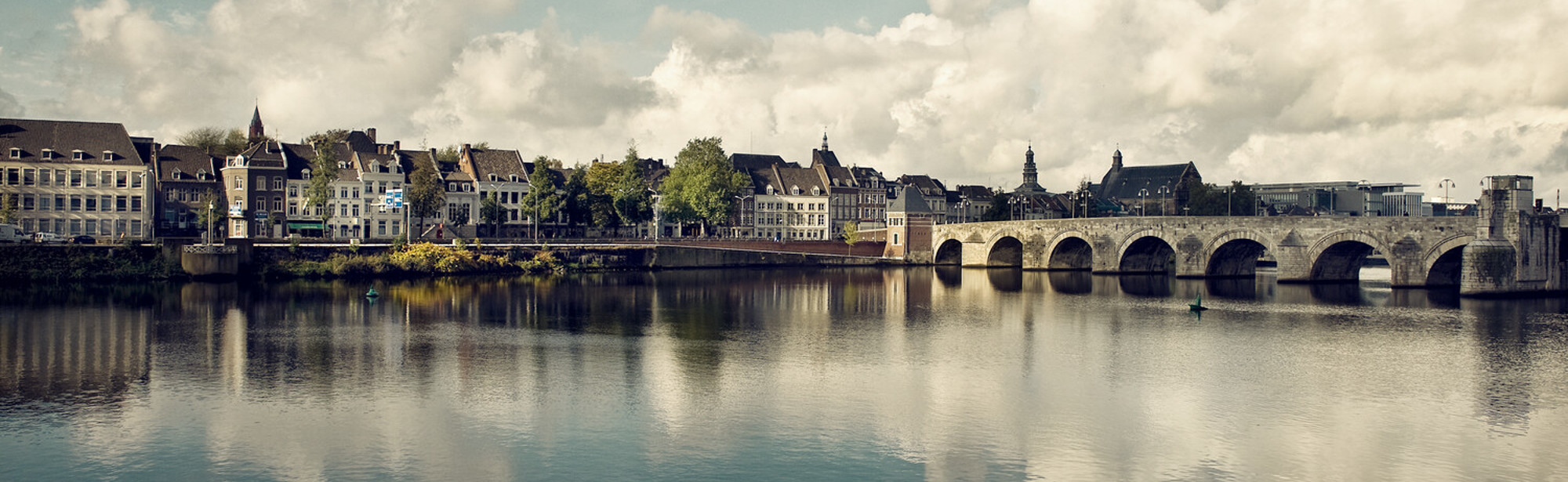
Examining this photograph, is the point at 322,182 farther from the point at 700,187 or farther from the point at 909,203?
the point at 909,203

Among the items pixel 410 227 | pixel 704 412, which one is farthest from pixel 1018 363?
pixel 410 227

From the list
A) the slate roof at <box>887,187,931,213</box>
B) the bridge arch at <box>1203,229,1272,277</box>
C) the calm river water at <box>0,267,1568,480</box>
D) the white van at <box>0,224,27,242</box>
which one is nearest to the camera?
the calm river water at <box>0,267,1568,480</box>

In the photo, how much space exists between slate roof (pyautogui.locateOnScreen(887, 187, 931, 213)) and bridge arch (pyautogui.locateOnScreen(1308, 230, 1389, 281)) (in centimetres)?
4603

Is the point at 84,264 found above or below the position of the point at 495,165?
below

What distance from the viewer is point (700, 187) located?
424ft

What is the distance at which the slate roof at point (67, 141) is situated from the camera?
99.5 metres

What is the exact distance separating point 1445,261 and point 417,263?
72.6m

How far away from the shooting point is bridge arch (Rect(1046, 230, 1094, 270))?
362 feet

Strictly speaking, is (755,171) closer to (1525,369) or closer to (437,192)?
(437,192)

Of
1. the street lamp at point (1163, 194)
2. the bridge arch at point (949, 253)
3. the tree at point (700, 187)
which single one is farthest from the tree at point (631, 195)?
the street lamp at point (1163, 194)

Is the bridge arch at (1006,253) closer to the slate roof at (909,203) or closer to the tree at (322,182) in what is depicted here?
the slate roof at (909,203)

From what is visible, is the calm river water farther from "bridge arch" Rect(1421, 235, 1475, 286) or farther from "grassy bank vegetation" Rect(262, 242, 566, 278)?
"grassy bank vegetation" Rect(262, 242, 566, 278)

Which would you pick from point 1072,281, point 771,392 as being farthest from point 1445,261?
point 771,392

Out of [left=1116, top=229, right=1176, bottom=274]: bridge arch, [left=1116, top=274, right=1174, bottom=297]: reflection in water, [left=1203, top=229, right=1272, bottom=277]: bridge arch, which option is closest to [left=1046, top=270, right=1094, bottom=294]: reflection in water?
[left=1116, top=274, right=1174, bottom=297]: reflection in water
